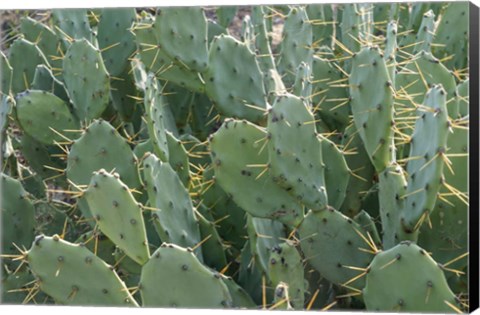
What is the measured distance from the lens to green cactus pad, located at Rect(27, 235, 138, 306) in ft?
→ 9.66

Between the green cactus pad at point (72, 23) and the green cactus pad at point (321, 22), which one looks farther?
the green cactus pad at point (321, 22)

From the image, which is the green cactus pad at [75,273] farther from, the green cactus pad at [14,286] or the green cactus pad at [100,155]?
the green cactus pad at [14,286]

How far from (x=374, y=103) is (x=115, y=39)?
1.46 meters

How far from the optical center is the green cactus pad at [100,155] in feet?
10.9

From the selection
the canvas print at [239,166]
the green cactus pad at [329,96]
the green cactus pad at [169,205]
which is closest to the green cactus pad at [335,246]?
the canvas print at [239,166]

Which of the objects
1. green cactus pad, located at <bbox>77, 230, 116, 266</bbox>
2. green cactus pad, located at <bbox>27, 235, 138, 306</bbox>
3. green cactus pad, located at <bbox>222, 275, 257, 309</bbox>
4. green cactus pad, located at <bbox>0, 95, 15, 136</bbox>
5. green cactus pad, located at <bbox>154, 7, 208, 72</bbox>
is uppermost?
green cactus pad, located at <bbox>154, 7, 208, 72</bbox>

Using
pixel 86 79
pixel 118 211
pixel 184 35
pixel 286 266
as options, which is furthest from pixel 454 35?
pixel 118 211

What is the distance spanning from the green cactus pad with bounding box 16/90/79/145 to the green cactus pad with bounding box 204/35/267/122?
0.61m

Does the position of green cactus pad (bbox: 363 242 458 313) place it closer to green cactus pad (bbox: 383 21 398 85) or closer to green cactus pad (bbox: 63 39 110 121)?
green cactus pad (bbox: 383 21 398 85)

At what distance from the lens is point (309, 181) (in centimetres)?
296

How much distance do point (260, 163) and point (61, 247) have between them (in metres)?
0.60

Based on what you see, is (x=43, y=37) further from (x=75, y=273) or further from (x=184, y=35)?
(x=75, y=273)

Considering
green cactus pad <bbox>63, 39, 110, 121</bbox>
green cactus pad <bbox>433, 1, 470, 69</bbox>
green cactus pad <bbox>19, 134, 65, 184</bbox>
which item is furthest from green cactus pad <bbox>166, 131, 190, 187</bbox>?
green cactus pad <bbox>433, 1, 470, 69</bbox>

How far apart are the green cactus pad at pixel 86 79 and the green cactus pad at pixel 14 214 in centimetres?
36
